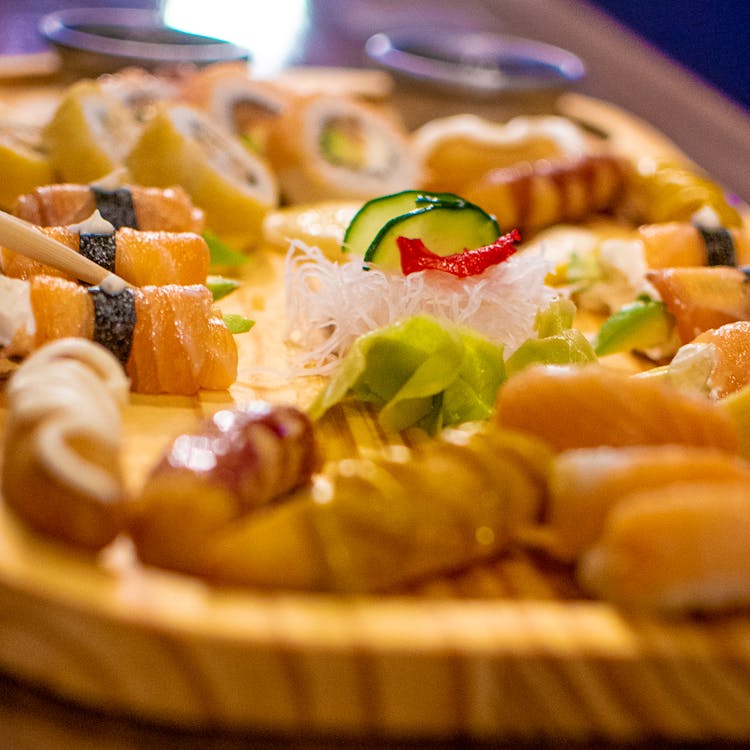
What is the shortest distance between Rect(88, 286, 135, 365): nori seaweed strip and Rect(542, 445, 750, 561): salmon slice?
90 cm

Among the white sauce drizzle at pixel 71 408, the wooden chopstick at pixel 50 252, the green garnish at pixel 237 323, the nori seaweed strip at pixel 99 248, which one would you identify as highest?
the white sauce drizzle at pixel 71 408

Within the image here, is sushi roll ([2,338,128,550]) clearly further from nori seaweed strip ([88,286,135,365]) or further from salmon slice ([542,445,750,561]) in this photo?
salmon slice ([542,445,750,561])

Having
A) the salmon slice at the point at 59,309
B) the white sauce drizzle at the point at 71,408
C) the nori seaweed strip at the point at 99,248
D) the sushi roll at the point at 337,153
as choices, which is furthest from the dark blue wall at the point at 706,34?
the white sauce drizzle at the point at 71,408

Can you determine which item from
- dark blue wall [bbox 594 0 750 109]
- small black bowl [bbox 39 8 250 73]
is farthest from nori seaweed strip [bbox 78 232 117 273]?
dark blue wall [bbox 594 0 750 109]

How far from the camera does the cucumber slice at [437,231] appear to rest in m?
2.17

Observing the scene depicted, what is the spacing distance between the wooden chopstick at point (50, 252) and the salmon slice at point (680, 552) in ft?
3.72

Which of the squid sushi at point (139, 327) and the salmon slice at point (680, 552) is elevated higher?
the salmon slice at point (680, 552)

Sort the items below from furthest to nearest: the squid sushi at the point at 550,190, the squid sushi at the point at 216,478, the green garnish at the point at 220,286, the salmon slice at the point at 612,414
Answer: the squid sushi at the point at 550,190 < the green garnish at the point at 220,286 < the salmon slice at the point at 612,414 < the squid sushi at the point at 216,478

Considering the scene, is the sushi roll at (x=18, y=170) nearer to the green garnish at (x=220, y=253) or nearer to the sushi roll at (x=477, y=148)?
the green garnish at (x=220, y=253)

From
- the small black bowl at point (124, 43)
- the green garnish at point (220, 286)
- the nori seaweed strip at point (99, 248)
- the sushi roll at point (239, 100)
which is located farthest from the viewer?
the small black bowl at point (124, 43)

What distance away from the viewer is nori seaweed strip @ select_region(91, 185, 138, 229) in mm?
2352

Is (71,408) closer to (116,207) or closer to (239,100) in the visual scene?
(116,207)

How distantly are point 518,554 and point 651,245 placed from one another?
1411 millimetres

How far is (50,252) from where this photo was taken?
190 cm
